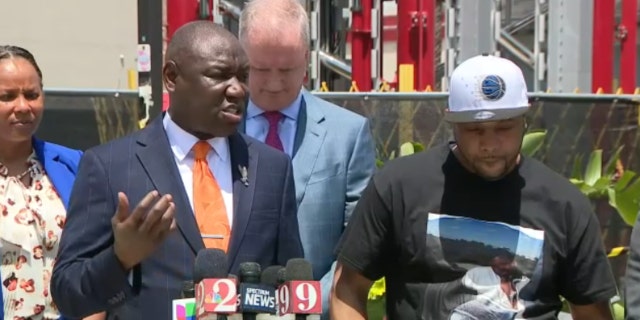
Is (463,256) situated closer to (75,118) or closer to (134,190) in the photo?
(134,190)

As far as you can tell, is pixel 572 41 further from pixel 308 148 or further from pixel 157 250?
pixel 157 250

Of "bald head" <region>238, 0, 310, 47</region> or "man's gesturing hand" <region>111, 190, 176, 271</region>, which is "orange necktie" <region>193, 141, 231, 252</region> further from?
"bald head" <region>238, 0, 310, 47</region>

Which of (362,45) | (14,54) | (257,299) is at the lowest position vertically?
(257,299)

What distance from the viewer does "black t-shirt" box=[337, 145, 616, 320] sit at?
322 centimetres

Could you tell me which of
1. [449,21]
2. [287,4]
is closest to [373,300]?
[287,4]

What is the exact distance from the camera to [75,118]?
8.07 metres

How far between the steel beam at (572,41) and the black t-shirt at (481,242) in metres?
5.87

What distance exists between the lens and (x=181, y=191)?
10.9 ft

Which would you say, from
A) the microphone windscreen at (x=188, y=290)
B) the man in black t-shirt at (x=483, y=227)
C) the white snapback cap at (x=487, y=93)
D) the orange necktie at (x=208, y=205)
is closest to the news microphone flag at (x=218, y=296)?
the microphone windscreen at (x=188, y=290)

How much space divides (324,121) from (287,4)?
41 cm

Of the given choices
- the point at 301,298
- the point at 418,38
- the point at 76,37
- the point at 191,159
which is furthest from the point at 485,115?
the point at 76,37

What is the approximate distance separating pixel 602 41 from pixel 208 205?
6.75 metres

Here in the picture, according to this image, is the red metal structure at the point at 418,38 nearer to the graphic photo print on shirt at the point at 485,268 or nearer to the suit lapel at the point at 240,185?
the suit lapel at the point at 240,185

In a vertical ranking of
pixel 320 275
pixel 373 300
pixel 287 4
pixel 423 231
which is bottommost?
pixel 373 300
